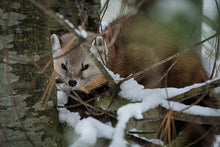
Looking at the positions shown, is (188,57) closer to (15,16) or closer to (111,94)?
(111,94)

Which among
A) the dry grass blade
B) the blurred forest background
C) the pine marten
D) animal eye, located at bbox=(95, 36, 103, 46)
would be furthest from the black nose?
the dry grass blade

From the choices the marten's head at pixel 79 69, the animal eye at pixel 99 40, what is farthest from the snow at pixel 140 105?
the marten's head at pixel 79 69

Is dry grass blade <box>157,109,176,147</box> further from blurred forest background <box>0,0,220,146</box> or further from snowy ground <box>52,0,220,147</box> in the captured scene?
blurred forest background <box>0,0,220,146</box>

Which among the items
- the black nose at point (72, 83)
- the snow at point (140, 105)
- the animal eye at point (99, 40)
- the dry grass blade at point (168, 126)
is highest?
the animal eye at point (99, 40)

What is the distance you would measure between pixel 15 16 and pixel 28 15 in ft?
0.26

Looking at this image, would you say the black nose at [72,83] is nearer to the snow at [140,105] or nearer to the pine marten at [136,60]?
the pine marten at [136,60]

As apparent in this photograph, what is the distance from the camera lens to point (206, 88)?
134 cm

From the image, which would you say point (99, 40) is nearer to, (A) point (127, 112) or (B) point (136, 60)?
(B) point (136, 60)

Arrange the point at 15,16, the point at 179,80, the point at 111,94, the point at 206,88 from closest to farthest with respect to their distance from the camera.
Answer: the point at 206,88
the point at 15,16
the point at 111,94
the point at 179,80

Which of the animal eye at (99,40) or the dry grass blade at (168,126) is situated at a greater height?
the animal eye at (99,40)

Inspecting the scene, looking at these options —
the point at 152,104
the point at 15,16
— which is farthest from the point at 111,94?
the point at 15,16

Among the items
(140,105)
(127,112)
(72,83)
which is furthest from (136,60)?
(127,112)

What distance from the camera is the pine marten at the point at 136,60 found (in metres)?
2.54

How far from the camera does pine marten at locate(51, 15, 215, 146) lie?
2539 millimetres
